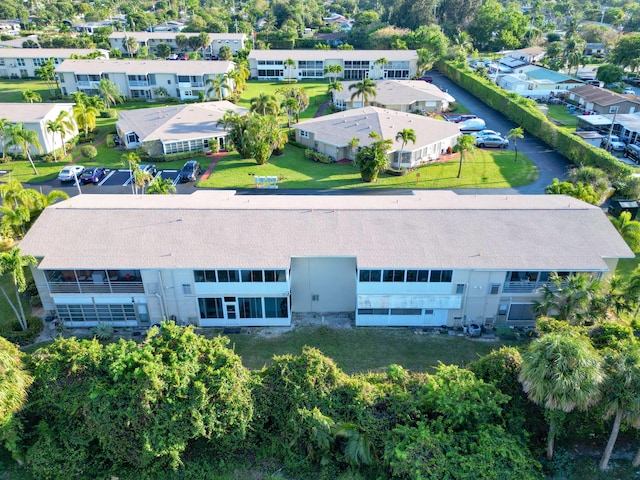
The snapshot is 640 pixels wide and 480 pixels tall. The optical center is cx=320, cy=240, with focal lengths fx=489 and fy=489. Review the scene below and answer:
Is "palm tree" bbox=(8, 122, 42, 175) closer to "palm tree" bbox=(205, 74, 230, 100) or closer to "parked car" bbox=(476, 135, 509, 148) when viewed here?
"palm tree" bbox=(205, 74, 230, 100)

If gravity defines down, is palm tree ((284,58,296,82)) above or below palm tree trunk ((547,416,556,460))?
above

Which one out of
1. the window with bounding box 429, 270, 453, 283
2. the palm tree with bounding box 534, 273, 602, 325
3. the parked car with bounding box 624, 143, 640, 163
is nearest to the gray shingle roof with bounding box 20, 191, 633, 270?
the window with bounding box 429, 270, 453, 283

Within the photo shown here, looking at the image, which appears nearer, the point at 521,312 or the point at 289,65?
the point at 521,312

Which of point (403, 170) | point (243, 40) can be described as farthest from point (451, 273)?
point (243, 40)

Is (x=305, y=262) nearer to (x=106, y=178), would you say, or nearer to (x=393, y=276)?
(x=393, y=276)

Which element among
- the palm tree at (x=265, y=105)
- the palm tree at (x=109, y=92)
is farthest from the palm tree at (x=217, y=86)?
the palm tree at (x=265, y=105)

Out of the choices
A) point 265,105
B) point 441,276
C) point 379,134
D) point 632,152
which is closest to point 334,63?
point 265,105
